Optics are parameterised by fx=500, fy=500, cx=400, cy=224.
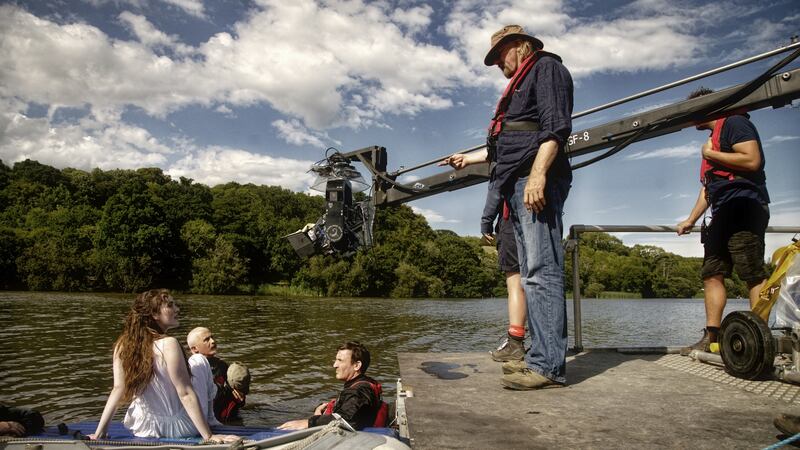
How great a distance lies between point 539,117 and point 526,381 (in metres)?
1.68

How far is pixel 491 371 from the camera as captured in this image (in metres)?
3.68

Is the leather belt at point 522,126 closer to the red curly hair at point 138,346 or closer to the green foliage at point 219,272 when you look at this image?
the red curly hair at point 138,346

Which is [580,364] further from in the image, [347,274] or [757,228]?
[347,274]

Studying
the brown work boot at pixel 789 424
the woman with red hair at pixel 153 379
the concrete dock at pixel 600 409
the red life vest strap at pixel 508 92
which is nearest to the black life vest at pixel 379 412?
the concrete dock at pixel 600 409

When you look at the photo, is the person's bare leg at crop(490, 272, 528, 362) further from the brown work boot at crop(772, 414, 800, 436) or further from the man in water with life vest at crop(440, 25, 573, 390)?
the brown work boot at crop(772, 414, 800, 436)

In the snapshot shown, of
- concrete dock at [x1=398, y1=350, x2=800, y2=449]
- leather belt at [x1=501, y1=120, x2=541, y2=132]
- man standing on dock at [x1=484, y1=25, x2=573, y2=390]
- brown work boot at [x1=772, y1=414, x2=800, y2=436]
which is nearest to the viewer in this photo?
brown work boot at [x1=772, y1=414, x2=800, y2=436]

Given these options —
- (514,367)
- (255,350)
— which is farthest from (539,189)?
(255,350)

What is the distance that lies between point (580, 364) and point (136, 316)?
11.0 ft

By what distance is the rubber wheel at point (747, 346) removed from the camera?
10.4 ft

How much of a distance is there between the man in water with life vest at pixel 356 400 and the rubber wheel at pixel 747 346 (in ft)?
8.68

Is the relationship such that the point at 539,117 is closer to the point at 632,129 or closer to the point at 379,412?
the point at 632,129

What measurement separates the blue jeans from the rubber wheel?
1.21 metres

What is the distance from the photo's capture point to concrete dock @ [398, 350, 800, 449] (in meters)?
2.07

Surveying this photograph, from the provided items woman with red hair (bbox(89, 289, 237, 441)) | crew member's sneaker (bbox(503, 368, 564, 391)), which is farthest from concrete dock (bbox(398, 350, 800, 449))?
woman with red hair (bbox(89, 289, 237, 441))
